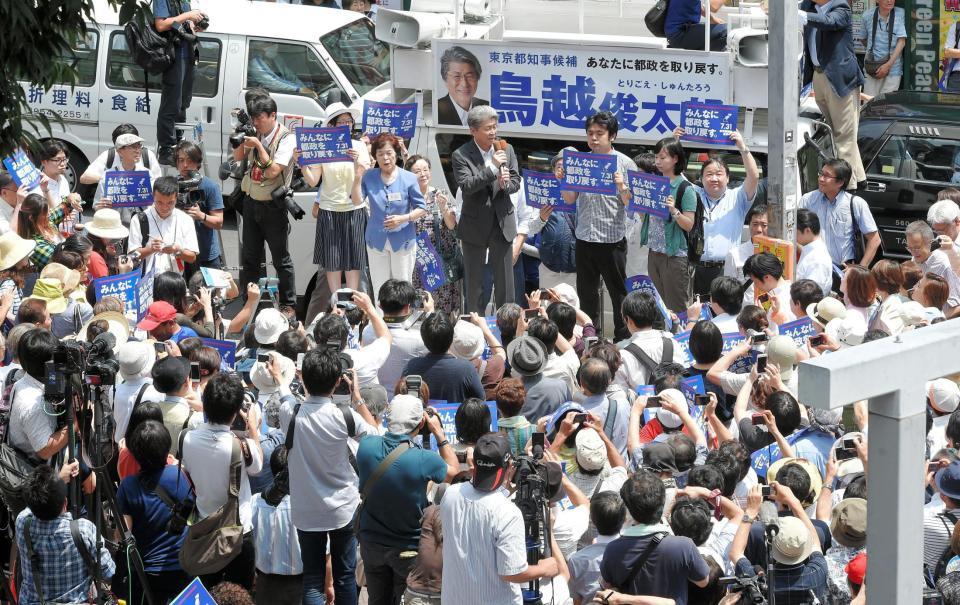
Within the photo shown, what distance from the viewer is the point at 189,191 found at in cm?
1152

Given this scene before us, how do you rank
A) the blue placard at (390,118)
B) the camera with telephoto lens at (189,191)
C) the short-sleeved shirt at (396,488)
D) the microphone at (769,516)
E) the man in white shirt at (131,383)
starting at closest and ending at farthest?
the microphone at (769,516)
the short-sleeved shirt at (396,488)
the man in white shirt at (131,383)
the camera with telephoto lens at (189,191)
the blue placard at (390,118)

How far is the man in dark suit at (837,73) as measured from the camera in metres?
13.7

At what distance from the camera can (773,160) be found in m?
10.4

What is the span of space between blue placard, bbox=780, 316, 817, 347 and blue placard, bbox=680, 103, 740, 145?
8.95 feet

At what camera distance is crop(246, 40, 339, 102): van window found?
47.6 feet

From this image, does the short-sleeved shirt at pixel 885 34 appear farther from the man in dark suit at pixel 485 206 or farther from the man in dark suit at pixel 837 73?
the man in dark suit at pixel 485 206

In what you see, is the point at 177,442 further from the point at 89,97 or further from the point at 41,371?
the point at 89,97

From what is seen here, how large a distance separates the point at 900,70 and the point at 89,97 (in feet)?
32.0

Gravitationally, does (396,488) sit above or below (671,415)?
below

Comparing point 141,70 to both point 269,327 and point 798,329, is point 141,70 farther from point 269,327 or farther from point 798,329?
point 798,329

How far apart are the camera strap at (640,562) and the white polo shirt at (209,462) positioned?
209 centimetres

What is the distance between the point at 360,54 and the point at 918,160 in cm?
571

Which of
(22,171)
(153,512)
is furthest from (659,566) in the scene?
(22,171)

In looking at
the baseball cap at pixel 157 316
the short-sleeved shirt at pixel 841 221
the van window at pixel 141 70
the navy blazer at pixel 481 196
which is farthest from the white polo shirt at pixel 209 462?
the van window at pixel 141 70
